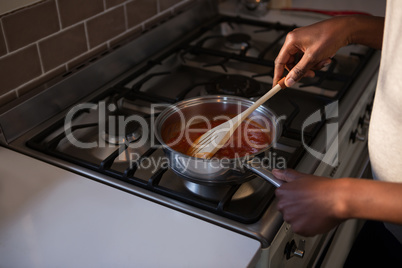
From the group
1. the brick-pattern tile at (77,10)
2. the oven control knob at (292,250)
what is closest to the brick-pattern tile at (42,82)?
the brick-pattern tile at (77,10)

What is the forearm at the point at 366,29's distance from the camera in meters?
0.92

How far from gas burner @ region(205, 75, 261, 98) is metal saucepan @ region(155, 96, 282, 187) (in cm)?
13

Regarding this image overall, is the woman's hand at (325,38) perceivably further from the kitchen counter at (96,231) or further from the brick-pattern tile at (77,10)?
the brick-pattern tile at (77,10)

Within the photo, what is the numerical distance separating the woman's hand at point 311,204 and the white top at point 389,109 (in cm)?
17

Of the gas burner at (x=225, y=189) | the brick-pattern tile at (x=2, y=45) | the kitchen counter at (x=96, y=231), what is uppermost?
the brick-pattern tile at (x=2, y=45)

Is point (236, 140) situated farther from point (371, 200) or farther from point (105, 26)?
point (105, 26)

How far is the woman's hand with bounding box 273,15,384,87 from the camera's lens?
0.90 meters

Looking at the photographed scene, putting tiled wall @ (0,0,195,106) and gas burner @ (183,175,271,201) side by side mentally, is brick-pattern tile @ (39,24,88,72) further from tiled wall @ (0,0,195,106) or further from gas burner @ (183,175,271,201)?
gas burner @ (183,175,271,201)

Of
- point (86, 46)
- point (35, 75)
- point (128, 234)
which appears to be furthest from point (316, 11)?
point (128, 234)


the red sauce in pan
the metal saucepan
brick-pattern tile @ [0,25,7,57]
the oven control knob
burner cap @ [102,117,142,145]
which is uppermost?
brick-pattern tile @ [0,25,7,57]

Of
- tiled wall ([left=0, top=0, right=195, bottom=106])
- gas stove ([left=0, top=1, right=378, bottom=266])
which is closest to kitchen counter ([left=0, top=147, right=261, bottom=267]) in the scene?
gas stove ([left=0, top=1, right=378, bottom=266])

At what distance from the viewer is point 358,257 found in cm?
117

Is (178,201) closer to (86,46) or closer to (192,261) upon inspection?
(192,261)

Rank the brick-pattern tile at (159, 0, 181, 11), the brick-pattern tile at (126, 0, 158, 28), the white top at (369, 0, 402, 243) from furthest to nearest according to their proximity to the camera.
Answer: the brick-pattern tile at (159, 0, 181, 11) → the brick-pattern tile at (126, 0, 158, 28) → the white top at (369, 0, 402, 243)
